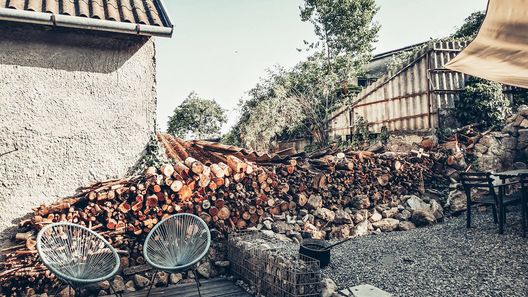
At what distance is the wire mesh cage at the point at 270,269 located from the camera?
322 cm

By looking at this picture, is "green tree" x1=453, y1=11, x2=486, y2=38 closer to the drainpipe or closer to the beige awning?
the beige awning

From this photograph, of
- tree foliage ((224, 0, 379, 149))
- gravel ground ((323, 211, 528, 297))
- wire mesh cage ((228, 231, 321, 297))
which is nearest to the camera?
wire mesh cage ((228, 231, 321, 297))

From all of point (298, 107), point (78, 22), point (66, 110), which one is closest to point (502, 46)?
point (78, 22)

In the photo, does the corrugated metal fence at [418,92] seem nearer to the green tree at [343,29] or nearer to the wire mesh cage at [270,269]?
the green tree at [343,29]

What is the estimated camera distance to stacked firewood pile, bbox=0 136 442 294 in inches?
163

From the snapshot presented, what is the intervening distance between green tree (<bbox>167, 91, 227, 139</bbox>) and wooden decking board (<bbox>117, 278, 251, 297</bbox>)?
64.6 ft

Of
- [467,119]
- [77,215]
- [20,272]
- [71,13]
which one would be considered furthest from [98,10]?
[467,119]

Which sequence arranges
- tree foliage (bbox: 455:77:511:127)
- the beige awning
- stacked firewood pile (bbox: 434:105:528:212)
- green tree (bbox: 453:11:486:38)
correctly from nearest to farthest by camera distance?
the beige awning → stacked firewood pile (bbox: 434:105:528:212) → tree foliage (bbox: 455:77:511:127) → green tree (bbox: 453:11:486:38)

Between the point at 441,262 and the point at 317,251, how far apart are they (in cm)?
165

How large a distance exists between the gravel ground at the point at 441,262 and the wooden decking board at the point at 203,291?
113 centimetres

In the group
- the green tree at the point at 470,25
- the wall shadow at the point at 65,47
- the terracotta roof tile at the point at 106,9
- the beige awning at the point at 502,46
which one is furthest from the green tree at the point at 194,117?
the beige awning at the point at 502,46

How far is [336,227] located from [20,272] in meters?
4.53

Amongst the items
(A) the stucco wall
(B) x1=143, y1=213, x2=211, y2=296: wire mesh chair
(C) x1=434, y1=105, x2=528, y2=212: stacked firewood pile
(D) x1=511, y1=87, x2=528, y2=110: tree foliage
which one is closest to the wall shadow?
(A) the stucco wall

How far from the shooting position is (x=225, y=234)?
187 inches
